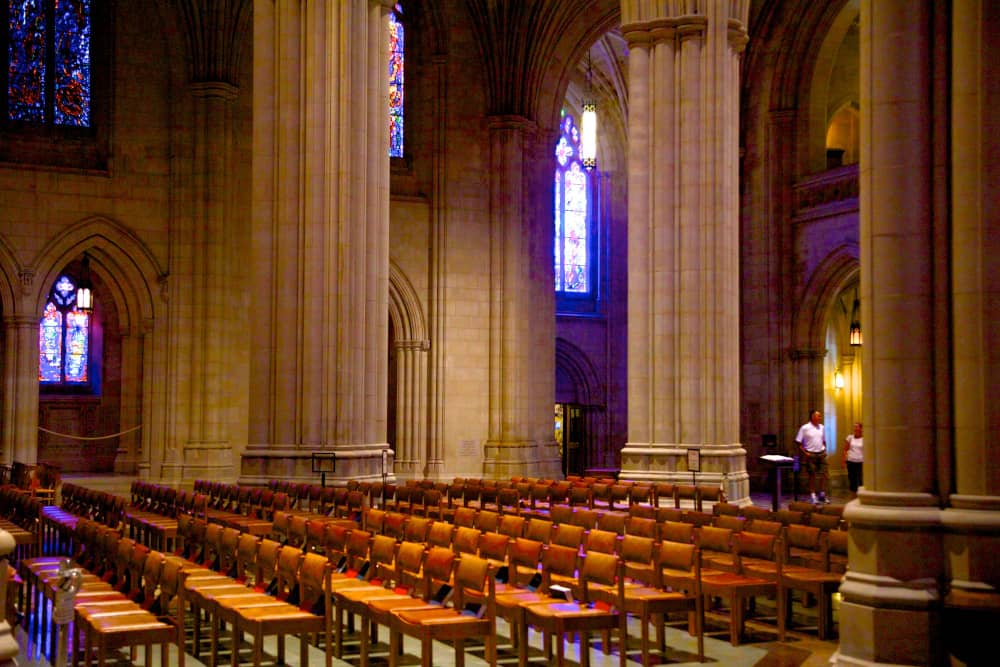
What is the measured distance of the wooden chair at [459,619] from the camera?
7.84 meters

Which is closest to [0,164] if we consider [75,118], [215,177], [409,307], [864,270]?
[75,118]

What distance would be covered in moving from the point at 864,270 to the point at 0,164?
2147 cm

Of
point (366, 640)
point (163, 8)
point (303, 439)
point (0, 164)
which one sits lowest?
point (366, 640)

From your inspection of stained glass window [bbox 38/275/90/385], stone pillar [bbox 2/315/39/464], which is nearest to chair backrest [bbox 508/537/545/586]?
stone pillar [bbox 2/315/39/464]

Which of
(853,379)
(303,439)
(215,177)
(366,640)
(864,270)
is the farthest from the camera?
(853,379)

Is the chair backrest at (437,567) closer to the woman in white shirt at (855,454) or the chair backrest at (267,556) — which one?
the chair backrest at (267,556)

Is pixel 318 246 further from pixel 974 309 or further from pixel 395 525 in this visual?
pixel 974 309

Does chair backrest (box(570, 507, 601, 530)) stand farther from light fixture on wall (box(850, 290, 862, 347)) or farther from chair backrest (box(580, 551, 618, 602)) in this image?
light fixture on wall (box(850, 290, 862, 347))

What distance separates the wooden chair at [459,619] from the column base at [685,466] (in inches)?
449

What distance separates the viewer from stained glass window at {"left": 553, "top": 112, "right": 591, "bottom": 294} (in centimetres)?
3744

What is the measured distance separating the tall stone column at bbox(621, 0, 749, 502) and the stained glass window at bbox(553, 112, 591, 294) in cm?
1671

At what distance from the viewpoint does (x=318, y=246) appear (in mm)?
17828

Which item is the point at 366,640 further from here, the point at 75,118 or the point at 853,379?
the point at 853,379

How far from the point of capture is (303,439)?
1772 cm
